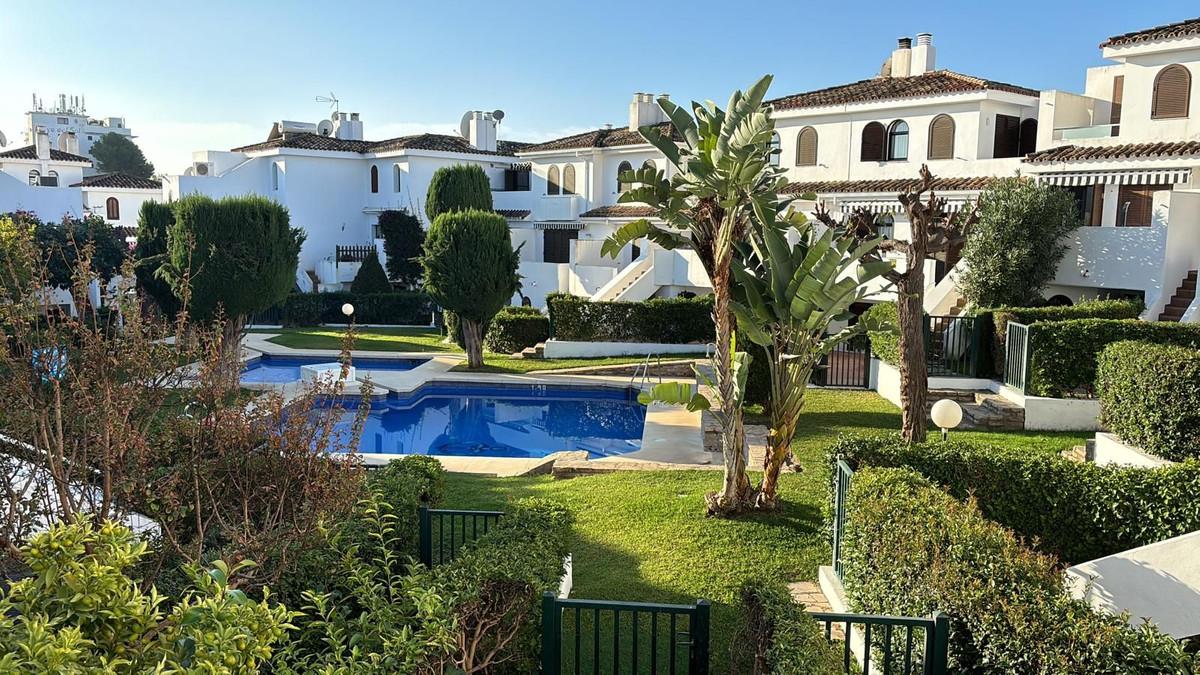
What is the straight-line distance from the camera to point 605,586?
374 inches

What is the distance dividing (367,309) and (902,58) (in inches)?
998

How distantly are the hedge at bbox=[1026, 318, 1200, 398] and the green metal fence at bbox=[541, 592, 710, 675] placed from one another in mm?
11979

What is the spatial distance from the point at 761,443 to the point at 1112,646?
11736 mm

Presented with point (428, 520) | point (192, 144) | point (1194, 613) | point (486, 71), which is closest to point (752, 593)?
point (428, 520)

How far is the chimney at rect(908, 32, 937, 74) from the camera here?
112 ft

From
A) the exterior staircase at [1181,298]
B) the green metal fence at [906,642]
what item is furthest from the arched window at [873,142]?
the green metal fence at [906,642]

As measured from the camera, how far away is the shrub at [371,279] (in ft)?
136

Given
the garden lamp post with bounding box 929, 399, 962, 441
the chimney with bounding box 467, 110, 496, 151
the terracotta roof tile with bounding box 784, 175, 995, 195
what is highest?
the chimney with bounding box 467, 110, 496, 151

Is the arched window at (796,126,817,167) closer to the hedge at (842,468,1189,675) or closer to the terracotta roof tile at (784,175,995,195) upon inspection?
the terracotta roof tile at (784,175,995,195)

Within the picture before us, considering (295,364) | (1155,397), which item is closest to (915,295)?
(1155,397)

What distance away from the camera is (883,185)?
3152 cm

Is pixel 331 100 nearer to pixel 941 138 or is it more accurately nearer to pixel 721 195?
pixel 941 138

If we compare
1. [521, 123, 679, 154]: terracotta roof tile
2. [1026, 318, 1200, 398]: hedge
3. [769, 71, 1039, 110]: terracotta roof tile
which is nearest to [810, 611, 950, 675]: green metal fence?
[1026, 318, 1200, 398]: hedge

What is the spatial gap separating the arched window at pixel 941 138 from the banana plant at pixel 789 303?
856 inches
